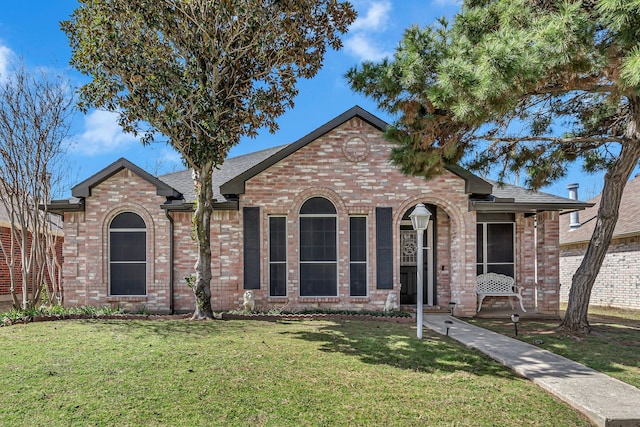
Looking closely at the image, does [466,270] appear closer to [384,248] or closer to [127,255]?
[384,248]

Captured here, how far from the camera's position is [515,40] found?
5770 mm

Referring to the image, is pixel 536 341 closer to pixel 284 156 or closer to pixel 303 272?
pixel 303 272

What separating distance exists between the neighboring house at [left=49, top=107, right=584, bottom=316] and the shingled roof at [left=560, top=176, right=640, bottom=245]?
15.1 feet

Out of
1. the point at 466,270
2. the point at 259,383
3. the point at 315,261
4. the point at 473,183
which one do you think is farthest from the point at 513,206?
the point at 259,383

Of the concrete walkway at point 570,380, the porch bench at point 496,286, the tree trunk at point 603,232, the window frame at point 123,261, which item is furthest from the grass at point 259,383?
the porch bench at point 496,286

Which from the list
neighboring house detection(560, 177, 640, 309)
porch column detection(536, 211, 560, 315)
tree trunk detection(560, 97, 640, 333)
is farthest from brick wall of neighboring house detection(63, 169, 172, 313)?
neighboring house detection(560, 177, 640, 309)

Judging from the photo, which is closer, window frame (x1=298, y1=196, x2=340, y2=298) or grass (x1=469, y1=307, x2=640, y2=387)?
grass (x1=469, y1=307, x2=640, y2=387)

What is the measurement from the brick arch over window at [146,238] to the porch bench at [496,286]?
28.9 ft

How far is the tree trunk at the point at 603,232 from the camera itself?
8.09m

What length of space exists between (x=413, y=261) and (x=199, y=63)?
790cm

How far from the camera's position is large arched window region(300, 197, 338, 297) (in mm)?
11047

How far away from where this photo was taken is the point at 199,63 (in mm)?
8914

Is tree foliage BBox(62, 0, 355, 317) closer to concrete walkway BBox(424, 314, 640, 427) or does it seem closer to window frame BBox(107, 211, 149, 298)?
window frame BBox(107, 211, 149, 298)

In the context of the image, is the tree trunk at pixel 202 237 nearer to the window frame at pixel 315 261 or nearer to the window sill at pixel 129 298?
the window sill at pixel 129 298
